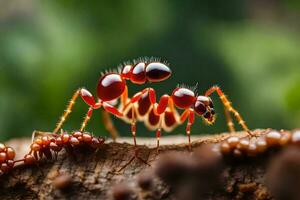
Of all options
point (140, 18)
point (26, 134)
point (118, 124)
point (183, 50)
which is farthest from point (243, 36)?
point (26, 134)

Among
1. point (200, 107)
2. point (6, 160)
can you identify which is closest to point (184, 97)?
point (200, 107)

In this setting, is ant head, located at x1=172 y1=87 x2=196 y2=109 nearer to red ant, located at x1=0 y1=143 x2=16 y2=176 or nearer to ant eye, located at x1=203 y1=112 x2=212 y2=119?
ant eye, located at x1=203 y1=112 x2=212 y2=119

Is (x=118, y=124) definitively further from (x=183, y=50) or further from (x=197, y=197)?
(x=197, y=197)

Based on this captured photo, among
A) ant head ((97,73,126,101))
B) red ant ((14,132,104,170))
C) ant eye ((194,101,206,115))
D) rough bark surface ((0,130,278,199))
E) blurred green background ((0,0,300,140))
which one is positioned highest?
blurred green background ((0,0,300,140))

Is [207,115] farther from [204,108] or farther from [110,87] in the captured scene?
[110,87]

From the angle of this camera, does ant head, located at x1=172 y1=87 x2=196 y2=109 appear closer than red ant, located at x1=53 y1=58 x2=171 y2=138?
Yes

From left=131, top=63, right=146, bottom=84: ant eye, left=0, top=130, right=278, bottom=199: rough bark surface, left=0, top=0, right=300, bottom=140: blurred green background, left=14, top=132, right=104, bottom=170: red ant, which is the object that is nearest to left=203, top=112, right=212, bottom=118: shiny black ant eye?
left=0, top=130, right=278, bottom=199: rough bark surface

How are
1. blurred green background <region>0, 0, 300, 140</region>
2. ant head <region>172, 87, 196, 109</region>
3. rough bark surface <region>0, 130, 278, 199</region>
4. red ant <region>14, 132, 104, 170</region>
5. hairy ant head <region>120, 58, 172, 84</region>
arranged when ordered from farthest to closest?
blurred green background <region>0, 0, 300, 140</region> → hairy ant head <region>120, 58, 172, 84</region> → ant head <region>172, 87, 196, 109</region> → red ant <region>14, 132, 104, 170</region> → rough bark surface <region>0, 130, 278, 199</region>
